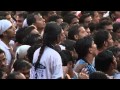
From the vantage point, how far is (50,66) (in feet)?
14.8

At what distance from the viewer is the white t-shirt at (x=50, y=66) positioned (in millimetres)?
4488

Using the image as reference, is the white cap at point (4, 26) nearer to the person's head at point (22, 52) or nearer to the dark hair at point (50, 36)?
the person's head at point (22, 52)

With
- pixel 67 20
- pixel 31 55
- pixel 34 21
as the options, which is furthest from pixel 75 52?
pixel 67 20

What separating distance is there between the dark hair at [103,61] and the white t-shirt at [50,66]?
0.40 meters

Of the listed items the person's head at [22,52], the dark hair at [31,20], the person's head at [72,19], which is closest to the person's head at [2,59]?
the person's head at [22,52]

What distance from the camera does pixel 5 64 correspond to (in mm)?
5082

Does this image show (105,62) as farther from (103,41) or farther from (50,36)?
(103,41)

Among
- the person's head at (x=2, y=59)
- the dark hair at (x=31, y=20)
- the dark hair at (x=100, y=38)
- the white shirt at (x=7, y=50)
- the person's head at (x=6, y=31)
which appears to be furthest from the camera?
the dark hair at (x=31, y=20)

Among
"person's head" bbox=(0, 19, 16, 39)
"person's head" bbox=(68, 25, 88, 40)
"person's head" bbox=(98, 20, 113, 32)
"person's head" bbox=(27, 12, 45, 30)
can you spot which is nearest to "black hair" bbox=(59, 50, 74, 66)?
"person's head" bbox=(0, 19, 16, 39)

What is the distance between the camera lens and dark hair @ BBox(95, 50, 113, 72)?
458cm

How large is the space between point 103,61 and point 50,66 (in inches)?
22.2

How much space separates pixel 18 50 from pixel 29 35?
492 mm
